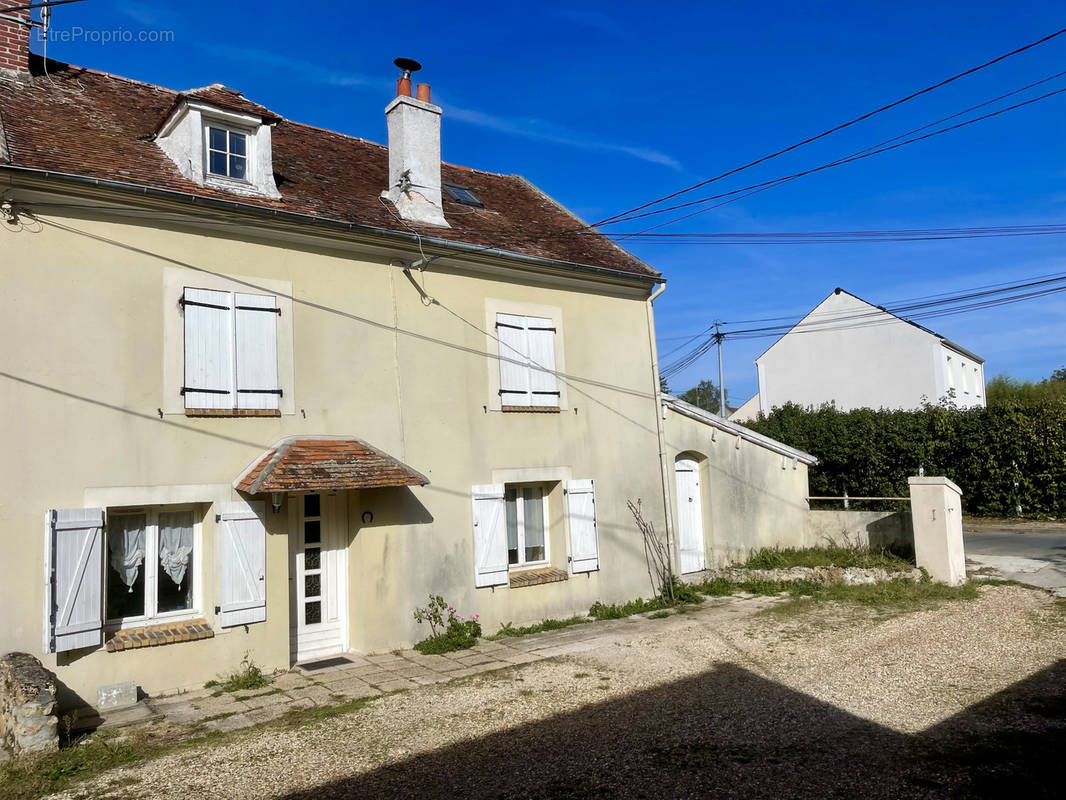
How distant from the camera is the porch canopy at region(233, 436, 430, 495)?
24.8ft

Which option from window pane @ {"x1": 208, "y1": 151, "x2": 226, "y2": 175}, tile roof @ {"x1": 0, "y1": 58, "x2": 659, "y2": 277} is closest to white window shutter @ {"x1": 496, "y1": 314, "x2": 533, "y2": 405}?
tile roof @ {"x1": 0, "y1": 58, "x2": 659, "y2": 277}

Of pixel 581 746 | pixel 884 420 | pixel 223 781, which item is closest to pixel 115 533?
pixel 223 781

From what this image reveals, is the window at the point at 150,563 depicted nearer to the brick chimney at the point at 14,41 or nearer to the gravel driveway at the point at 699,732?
the gravel driveway at the point at 699,732

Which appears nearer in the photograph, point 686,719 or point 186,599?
point 686,719

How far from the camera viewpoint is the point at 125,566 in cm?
737

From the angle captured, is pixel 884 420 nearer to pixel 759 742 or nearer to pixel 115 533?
pixel 759 742

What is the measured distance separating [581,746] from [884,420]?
17.8m

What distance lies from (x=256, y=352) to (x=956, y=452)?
1837 cm

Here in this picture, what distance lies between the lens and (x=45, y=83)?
29.7 feet

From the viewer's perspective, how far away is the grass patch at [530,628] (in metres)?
9.63

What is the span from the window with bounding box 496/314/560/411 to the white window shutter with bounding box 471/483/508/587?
4.07 ft

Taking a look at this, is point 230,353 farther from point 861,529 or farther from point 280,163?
point 861,529

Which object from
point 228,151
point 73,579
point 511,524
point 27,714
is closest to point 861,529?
point 511,524

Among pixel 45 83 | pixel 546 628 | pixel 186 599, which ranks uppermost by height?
pixel 45 83
